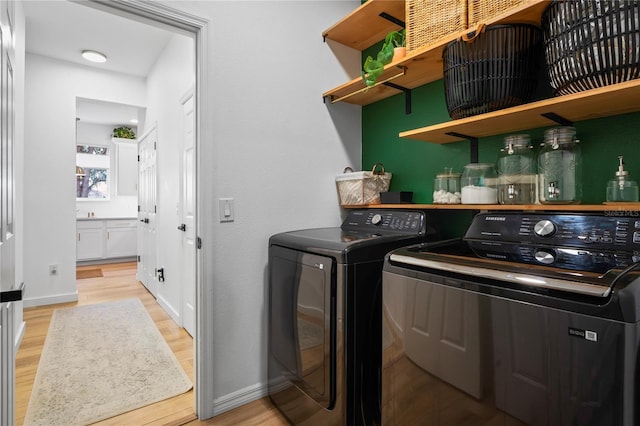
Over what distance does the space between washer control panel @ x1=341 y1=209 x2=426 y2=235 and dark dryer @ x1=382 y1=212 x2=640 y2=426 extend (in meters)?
0.36

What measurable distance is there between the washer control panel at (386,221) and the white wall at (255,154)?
9.3 inches

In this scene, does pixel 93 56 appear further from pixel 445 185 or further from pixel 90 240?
pixel 445 185

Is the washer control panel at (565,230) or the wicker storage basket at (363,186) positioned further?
the wicker storage basket at (363,186)

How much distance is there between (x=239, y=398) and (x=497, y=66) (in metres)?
2.00

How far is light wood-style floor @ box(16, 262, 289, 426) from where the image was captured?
5.67ft

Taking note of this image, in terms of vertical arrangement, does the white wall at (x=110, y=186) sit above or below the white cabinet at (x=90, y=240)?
above

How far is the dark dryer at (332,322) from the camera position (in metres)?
1.37

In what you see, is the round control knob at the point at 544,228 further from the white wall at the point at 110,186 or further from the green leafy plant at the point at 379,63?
the white wall at the point at 110,186

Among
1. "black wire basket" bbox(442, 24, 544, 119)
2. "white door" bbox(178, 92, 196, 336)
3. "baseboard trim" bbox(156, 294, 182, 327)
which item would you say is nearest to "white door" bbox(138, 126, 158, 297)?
"baseboard trim" bbox(156, 294, 182, 327)

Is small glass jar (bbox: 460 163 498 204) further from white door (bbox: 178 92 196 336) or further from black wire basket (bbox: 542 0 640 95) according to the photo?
white door (bbox: 178 92 196 336)

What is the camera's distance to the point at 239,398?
1823 millimetres

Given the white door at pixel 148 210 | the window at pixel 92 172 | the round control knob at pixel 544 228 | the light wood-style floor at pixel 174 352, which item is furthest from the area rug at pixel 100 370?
the window at pixel 92 172

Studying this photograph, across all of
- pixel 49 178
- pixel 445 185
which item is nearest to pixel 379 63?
pixel 445 185

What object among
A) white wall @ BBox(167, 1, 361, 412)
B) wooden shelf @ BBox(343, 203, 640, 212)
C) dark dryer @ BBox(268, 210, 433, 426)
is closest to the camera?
wooden shelf @ BBox(343, 203, 640, 212)
